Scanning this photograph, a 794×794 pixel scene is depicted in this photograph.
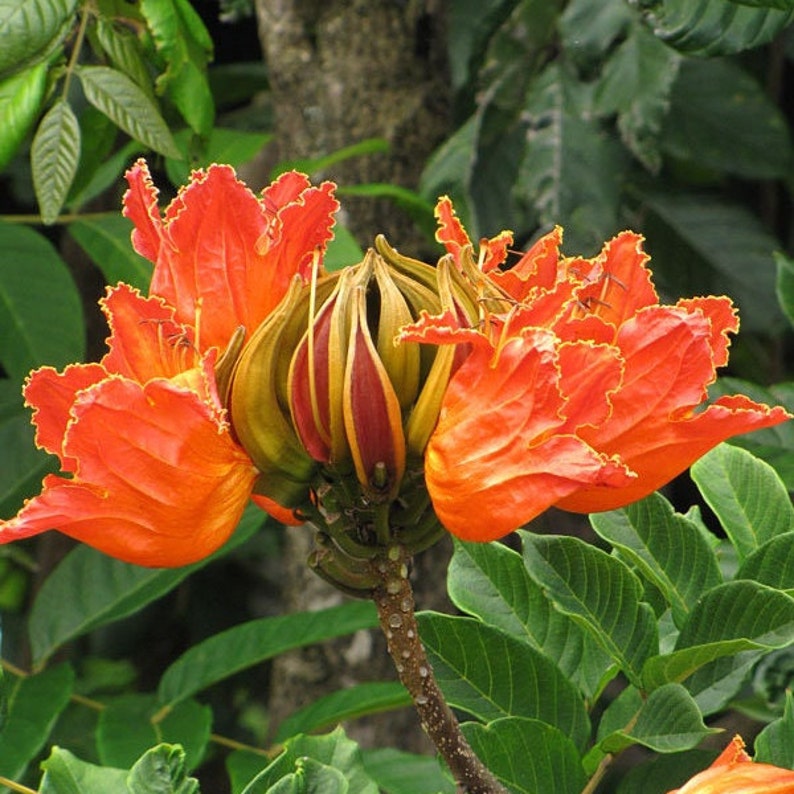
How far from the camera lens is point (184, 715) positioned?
1.12 m

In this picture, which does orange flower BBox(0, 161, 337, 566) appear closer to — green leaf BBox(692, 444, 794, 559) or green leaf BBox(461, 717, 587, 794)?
green leaf BBox(461, 717, 587, 794)

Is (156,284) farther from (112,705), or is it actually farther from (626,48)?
(626,48)

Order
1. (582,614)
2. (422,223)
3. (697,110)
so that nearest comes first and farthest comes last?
(582,614) → (422,223) → (697,110)

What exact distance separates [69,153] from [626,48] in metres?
0.66

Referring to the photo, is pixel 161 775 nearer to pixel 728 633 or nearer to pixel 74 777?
pixel 74 777

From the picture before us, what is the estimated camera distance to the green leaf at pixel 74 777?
2.17 ft

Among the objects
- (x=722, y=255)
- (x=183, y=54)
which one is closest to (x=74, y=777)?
(x=183, y=54)

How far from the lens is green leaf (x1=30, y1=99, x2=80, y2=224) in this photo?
39.4 inches

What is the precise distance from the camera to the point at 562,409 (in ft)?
1.88

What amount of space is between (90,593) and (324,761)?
0.57 meters

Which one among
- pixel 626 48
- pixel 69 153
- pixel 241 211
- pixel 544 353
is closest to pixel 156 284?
pixel 241 211

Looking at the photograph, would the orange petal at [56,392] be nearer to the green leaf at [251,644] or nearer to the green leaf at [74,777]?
the green leaf at [74,777]

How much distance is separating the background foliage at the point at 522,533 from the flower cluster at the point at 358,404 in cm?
11

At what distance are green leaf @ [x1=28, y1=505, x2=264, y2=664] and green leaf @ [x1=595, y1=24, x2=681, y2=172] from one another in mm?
551
